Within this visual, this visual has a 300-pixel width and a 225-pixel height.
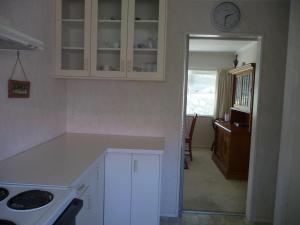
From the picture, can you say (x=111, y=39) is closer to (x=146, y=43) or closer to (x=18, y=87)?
(x=146, y=43)

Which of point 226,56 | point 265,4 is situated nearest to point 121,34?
point 265,4

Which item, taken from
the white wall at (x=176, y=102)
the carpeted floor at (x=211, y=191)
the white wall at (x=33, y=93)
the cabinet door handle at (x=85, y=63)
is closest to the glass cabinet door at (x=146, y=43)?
the white wall at (x=176, y=102)

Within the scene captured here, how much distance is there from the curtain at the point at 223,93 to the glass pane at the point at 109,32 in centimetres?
411

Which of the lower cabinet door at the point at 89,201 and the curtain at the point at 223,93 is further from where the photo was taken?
the curtain at the point at 223,93

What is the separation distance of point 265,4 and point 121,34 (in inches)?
58.7

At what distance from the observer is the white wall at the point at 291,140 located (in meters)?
2.11

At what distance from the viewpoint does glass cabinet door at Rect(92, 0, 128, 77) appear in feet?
7.81

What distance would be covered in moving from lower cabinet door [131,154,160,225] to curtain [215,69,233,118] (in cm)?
415

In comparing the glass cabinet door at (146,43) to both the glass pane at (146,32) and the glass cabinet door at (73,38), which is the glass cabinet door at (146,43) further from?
the glass cabinet door at (73,38)

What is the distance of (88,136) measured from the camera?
266cm

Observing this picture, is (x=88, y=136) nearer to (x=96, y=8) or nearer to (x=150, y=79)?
(x=150, y=79)

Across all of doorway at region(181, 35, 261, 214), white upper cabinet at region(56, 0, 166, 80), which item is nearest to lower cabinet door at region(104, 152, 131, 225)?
white upper cabinet at region(56, 0, 166, 80)

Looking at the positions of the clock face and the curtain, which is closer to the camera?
the clock face

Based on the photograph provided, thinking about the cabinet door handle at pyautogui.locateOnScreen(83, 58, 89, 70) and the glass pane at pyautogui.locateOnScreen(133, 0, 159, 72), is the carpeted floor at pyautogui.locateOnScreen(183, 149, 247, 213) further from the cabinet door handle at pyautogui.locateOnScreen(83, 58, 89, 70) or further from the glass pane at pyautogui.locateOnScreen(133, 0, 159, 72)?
the cabinet door handle at pyautogui.locateOnScreen(83, 58, 89, 70)
